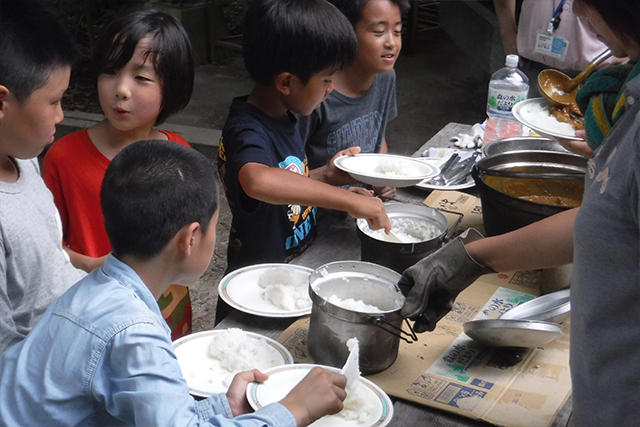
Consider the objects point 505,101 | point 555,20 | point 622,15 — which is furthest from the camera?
point 555,20

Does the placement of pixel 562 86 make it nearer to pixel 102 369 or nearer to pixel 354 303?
pixel 354 303

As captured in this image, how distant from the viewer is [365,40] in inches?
115

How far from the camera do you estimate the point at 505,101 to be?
328 centimetres

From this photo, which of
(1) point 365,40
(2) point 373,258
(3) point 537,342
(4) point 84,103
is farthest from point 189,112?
(3) point 537,342

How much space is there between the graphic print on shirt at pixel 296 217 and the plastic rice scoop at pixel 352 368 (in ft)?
3.31

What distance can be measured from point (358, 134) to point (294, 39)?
814 mm

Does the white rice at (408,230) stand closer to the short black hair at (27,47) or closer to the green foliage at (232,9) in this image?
the short black hair at (27,47)

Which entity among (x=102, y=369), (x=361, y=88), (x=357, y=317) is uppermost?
(x=102, y=369)

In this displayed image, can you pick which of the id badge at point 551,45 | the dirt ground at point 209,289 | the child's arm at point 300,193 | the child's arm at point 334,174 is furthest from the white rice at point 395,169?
the id badge at point 551,45

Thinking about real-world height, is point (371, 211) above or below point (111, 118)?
below

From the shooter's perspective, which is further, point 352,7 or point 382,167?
point 352,7

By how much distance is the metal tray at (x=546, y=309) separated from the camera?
6.17 ft

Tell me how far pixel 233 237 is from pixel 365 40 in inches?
42.0

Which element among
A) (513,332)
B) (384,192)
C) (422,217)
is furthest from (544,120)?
(513,332)
